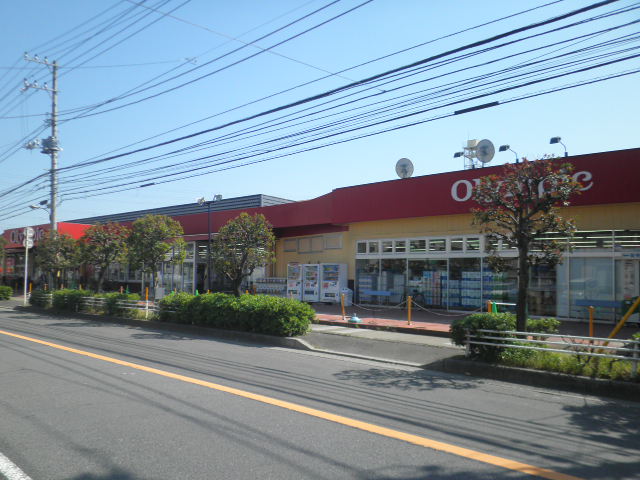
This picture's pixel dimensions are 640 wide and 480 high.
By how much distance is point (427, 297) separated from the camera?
20.0 m

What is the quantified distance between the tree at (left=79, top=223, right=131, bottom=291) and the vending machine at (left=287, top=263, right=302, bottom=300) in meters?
7.77

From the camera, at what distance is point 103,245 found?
22.7 metres

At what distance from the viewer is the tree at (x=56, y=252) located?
25.3m

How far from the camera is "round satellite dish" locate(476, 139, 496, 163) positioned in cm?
1964

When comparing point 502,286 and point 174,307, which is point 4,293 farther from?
point 502,286

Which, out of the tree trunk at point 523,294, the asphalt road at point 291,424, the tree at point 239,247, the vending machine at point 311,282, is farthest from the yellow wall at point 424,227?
the asphalt road at point 291,424

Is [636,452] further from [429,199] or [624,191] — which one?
[429,199]

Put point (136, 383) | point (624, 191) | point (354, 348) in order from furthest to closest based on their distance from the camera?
1. point (624, 191)
2. point (354, 348)
3. point (136, 383)

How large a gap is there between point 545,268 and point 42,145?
26045 millimetres

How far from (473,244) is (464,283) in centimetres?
154

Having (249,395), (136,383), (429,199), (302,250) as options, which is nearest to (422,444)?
(249,395)

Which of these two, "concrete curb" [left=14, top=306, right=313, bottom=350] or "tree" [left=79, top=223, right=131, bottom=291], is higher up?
"tree" [left=79, top=223, right=131, bottom=291]

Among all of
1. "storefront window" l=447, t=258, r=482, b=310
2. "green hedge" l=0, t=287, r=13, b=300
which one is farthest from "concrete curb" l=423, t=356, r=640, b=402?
"green hedge" l=0, t=287, r=13, b=300

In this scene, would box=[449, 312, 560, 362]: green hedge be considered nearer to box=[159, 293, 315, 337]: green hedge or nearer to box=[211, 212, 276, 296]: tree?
box=[159, 293, 315, 337]: green hedge
